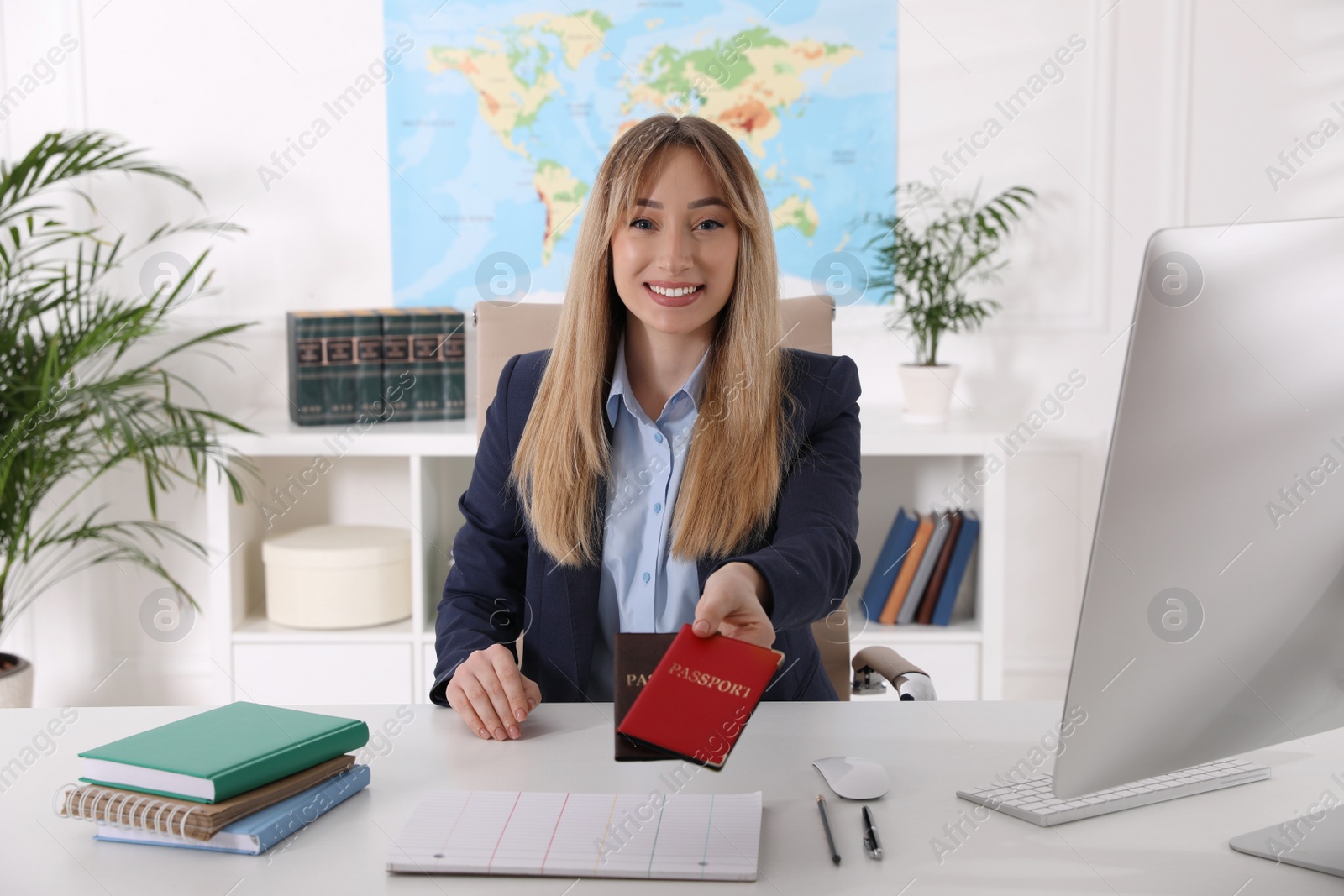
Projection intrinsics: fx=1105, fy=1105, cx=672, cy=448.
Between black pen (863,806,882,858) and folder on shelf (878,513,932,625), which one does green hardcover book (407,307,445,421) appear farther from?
black pen (863,806,882,858)

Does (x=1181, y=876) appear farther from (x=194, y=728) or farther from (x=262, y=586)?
(x=262, y=586)

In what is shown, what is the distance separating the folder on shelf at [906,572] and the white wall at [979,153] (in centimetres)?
41

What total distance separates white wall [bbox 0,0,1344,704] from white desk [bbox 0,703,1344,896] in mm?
1898

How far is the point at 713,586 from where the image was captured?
1.07m

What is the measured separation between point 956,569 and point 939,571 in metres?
0.04

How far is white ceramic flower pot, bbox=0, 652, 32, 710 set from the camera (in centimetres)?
263

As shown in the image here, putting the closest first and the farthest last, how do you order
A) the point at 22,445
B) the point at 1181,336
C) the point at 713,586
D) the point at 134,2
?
the point at 1181,336 → the point at 713,586 → the point at 22,445 → the point at 134,2

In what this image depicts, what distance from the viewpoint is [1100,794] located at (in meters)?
1.04

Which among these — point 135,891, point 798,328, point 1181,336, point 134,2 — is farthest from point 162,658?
point 1181,336

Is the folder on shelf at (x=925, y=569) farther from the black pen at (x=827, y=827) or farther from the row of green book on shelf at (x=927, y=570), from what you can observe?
the black pen at (x=827, y=827)

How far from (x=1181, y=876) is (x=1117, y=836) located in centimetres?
8

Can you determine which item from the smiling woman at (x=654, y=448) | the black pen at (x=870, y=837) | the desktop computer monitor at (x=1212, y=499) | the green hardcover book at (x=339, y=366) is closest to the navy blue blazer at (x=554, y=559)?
the smiling woman at (x=654, y=448)

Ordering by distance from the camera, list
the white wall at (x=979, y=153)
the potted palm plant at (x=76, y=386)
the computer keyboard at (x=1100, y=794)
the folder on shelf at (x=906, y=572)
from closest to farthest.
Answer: the computer keyboard at (x=1100, y=794), the potted palm plant at (x=76, y=386), the folder on shelf at (x=906, y=572), the white wall at (x=979, y=153)

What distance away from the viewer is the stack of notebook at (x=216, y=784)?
3.11ft
